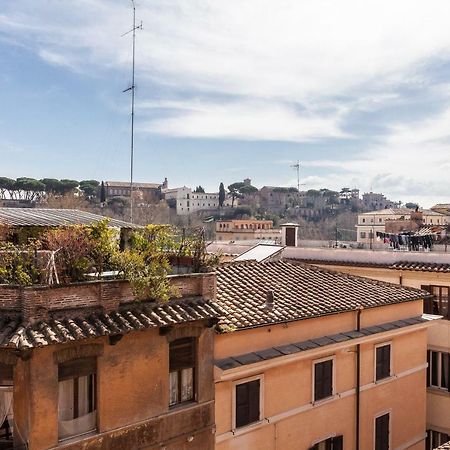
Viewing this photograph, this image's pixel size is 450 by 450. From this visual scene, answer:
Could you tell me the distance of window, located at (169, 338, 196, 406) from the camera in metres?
11.0

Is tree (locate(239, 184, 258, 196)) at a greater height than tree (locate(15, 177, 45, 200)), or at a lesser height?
greater

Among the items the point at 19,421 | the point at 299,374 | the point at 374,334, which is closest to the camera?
the point at 19,421

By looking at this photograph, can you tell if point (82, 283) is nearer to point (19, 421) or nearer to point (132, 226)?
point (19, 421)

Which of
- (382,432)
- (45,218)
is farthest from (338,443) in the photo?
(45,218)

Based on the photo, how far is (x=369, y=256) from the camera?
21312 millimetres

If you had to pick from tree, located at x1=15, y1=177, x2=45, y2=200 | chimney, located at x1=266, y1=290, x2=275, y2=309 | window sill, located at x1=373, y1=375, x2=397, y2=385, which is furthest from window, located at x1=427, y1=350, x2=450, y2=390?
tree, located at x1=15, y1=177, x2=45, y2=200

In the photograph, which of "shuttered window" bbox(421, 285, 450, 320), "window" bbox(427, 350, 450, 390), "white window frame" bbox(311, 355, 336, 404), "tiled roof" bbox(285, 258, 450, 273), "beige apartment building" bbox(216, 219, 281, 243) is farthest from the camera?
"beige apartment building" bbox(216, 219, 281, 243)

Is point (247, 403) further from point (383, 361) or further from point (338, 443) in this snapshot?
point (383, 361)

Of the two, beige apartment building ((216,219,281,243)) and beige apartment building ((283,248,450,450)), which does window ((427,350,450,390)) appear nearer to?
beige apartment building ((283,248,450,450))

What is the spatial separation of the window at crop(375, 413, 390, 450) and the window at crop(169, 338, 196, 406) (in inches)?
272

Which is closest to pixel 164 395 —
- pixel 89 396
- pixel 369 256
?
pixel 89 396

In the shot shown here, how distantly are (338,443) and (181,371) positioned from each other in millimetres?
5746

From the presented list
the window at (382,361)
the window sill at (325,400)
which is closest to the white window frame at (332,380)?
the window sill at (325,400)

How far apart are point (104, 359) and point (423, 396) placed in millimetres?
11815
